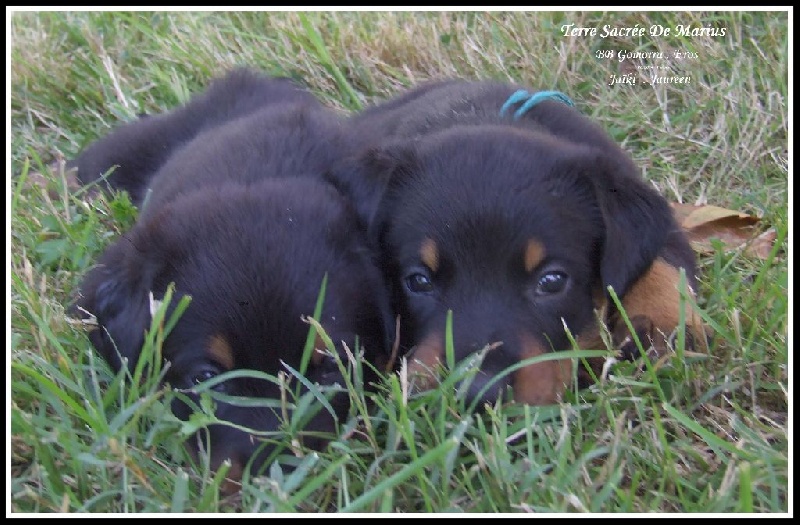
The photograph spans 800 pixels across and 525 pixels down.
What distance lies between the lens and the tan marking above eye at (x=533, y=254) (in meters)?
2.39

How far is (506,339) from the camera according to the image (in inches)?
89.5

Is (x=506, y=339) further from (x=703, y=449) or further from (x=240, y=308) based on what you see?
(x=240, y=308)

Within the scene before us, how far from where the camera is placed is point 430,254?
8.07ft

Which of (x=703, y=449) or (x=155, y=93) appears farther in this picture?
(x=155, y=93)

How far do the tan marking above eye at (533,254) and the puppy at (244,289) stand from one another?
0.43 meters

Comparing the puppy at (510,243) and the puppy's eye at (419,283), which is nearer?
Result: the puppy at (510,243)

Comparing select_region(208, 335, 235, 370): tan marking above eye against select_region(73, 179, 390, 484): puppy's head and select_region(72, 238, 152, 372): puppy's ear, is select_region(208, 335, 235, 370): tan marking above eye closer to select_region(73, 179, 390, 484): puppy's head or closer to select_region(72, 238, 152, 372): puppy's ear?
select_region(73, 179, 390, 484): puppy's head

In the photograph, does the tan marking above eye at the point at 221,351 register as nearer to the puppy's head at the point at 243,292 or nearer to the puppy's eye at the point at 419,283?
the puppy's head at the point at 243,292

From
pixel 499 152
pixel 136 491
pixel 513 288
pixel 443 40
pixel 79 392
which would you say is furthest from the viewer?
pixel 443 40

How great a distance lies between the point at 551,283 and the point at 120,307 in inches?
48.7

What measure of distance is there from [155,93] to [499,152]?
283 centimetres

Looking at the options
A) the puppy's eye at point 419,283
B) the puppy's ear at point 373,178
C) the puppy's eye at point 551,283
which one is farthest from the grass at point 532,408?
the puppy's ear at point 373,178

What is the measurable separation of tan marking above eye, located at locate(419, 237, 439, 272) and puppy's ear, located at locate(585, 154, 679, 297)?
0.49m

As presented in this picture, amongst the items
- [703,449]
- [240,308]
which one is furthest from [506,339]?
[240,308]
